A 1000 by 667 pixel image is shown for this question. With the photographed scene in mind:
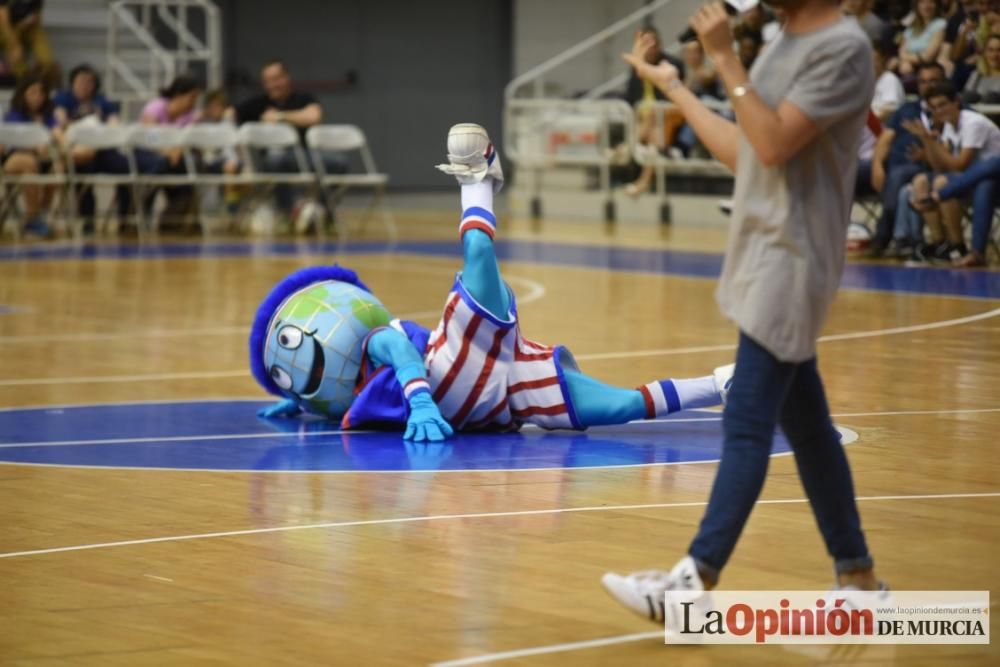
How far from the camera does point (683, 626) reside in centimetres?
375

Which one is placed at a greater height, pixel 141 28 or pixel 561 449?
pixel 141 28

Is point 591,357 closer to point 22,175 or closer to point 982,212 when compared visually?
point 982,212

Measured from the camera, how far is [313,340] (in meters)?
6.50

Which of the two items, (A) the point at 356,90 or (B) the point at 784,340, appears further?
(A) the point at 356,90

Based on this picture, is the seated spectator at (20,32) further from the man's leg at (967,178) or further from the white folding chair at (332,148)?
the man's leg at (967,178)

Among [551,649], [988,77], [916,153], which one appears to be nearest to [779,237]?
[551,649]

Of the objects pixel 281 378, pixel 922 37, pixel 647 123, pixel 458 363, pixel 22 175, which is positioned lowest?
pixel 281 378

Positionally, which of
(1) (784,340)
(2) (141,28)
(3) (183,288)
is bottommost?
(3) (183,288)

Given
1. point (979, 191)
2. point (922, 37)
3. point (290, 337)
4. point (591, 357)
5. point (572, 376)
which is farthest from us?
point (922, 37)

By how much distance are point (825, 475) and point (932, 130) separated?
31.3ft

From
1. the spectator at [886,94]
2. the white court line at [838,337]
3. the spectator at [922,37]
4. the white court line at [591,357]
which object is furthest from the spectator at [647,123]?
the white court line at [591,357]

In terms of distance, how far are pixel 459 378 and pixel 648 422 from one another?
2.83 ft

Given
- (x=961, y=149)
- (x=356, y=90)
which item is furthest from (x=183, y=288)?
(x=356, y=90)

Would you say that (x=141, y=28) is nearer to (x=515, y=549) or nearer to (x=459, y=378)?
(x=459, y=378)
